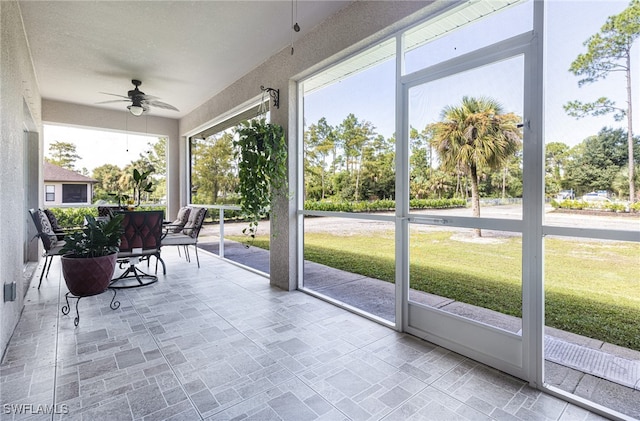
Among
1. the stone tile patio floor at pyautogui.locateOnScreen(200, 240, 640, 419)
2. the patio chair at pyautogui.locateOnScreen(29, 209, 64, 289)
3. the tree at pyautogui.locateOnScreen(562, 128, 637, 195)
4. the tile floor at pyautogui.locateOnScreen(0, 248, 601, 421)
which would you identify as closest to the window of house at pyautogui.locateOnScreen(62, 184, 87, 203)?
the patio chair at pyautogui.locateOnScreen(29, 209, 64, 289)

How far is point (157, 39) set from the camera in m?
3.49

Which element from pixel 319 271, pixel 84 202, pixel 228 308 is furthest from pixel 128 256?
pixel 84 202

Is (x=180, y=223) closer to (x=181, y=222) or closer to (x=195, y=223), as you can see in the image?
(x=181, y=222)

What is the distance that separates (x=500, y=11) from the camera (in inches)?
82.2

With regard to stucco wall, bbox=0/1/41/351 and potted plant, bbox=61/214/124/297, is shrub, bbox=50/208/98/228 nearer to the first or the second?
stucco wall, bbox=0/1/41/351

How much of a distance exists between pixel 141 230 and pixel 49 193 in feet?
11.5

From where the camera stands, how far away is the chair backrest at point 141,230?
3752 mm

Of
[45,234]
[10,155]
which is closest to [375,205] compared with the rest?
[10,155]

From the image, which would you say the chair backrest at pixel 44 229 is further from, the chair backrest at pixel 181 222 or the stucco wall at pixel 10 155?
the chair backrest at pixel 181 222

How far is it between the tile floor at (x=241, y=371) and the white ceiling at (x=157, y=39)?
2828 millimetres

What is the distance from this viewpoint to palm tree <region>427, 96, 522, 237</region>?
6.81 feet

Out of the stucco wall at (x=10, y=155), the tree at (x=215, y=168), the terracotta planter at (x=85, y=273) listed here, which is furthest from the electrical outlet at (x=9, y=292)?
the tree at (x=215, y=168)

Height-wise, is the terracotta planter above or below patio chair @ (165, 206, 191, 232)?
below

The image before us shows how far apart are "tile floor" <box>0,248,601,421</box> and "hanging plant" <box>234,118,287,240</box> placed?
3.72 feet
